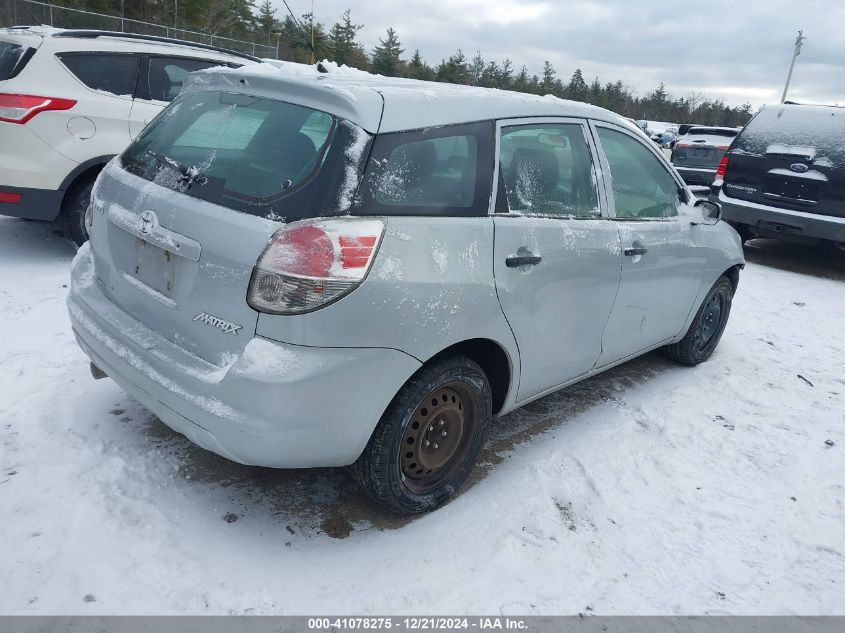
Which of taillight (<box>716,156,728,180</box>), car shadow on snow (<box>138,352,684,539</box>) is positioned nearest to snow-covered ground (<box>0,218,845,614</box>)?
car shadow on snow (<box>138,352,684,539</box>)

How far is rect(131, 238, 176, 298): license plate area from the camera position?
2.44 metres

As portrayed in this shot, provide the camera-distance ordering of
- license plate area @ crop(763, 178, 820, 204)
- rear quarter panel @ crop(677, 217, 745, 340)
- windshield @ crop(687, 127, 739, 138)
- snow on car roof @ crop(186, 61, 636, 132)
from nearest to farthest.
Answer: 1. snow on car roof @ crop(186, 61, 636, 132)
2. rear quarter panel @ crop(677, 217, 745, 340)
3. license plate area @ crop(763, 178, 820, 204)
4. windshield @ crop(687, 127, 739, 138)

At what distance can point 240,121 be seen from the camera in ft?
8.72

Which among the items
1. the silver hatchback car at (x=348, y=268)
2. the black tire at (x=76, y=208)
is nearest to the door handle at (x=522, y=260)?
the silver hatchback car at (x=348, y=268)

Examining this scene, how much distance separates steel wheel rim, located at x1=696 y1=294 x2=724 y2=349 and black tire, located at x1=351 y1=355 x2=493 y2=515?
245 cm

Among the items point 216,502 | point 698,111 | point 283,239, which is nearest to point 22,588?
point 216,502

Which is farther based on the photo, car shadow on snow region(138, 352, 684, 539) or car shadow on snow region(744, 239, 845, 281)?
car shadow on snow region(744, 239, 845, 281)

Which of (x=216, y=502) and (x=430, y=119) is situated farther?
(x=216, y=502)

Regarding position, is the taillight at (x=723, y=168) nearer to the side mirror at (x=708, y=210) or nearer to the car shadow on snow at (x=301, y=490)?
the side mirror at (x=708, y=210)

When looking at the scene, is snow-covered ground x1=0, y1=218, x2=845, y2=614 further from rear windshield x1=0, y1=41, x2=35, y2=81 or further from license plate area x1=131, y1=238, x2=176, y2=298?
rear windshield x1=0, y1=41, x2=35, y2=81

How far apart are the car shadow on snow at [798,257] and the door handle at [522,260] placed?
6.58m

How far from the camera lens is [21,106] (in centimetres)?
495
